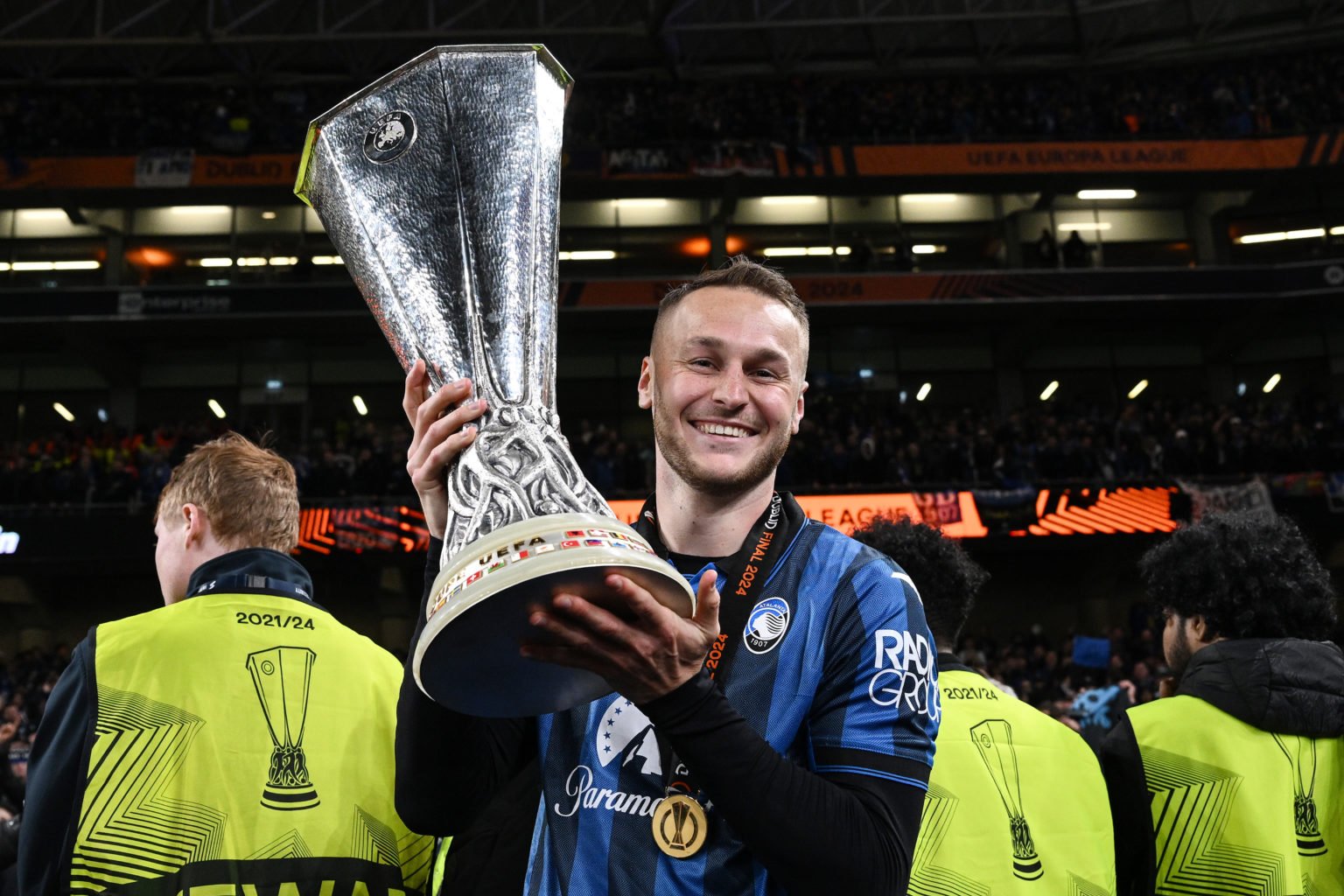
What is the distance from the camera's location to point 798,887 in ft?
4.51

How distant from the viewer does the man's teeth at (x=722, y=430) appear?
64.7 inches

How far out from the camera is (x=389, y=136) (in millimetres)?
1751

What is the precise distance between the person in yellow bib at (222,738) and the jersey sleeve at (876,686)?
127cm

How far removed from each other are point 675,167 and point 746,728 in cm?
2245

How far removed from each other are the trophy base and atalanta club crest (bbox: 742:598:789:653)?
0.35 m

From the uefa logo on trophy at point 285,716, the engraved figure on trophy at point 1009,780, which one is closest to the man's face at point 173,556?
the uefa logo on trophy at point 285,716

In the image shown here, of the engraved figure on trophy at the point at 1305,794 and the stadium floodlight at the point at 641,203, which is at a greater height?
the stadium floodlight at the point at 641,203

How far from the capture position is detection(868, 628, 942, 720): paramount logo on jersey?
1548mm

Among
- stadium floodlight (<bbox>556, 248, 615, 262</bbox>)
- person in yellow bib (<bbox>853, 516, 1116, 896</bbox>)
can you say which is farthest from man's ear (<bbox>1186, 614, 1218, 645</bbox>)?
stadium floodlight (<bbox>556, 248, 615, 262</bbox>)

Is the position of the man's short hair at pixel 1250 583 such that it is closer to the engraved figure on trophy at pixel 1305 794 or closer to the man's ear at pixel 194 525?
the engraved figure on trophy at pixel 1305 794

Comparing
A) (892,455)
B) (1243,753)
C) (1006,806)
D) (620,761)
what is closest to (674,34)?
(892,455)

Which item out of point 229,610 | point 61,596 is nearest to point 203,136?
point 61,596

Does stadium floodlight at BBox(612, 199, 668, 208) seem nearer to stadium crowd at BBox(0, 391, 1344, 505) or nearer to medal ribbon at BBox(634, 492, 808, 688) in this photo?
stadium crowd at BBox(0, 391, 1344, 505)

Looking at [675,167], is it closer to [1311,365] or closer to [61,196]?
[61,196]
